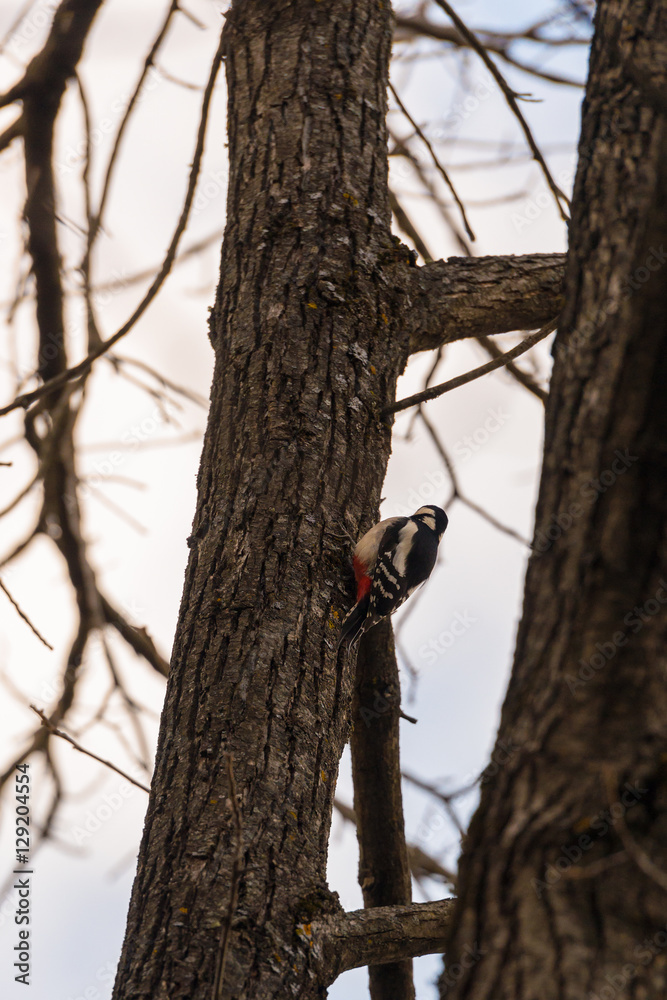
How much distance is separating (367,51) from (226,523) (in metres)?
1.73

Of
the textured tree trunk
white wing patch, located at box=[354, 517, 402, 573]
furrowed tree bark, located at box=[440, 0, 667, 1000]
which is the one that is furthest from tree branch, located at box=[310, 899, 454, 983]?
white wing patch, located at box=[354, 517, 402, 573]

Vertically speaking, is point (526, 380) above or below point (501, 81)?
below

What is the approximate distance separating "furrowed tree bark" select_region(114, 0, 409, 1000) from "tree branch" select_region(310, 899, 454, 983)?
42 millimetres

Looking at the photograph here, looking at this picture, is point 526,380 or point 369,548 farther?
point 526,380

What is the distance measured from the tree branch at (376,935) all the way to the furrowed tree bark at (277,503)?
4cm

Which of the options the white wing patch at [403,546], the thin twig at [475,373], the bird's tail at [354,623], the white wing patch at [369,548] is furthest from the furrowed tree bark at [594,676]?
the white wing patch at [403,546]

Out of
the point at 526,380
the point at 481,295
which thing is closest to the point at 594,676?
the point at 481,295

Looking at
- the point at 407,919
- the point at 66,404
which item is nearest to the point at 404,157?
the point at 66,404

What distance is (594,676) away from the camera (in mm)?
1014

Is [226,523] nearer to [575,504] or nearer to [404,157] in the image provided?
[575,504]

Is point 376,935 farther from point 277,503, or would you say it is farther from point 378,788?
point 277,503

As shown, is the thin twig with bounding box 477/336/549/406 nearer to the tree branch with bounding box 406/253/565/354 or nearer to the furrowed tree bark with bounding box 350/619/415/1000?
the tree branch with bounding box 406/253/565/354

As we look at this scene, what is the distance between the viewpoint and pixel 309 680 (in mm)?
1965

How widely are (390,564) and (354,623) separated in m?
1.17
